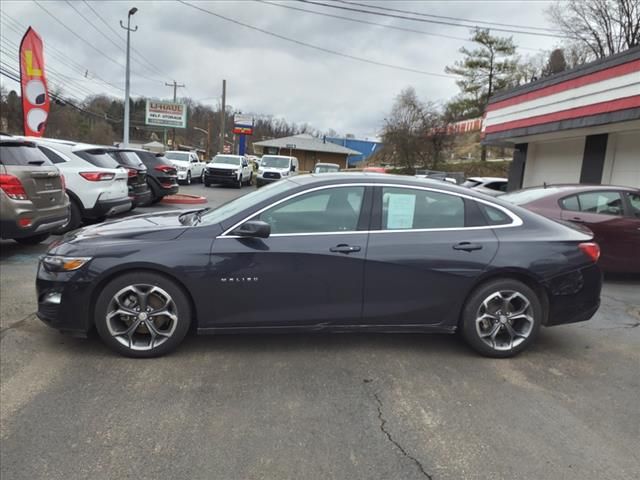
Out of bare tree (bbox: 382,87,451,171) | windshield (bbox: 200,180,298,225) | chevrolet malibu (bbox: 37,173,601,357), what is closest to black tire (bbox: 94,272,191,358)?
chevrolet malibu (bbox: 37,173,601,357)

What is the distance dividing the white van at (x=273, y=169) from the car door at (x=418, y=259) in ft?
69.0

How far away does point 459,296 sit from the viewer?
3.87 meters

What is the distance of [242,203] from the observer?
4.11 metres

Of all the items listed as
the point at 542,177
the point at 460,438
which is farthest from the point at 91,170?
the point at 542,177

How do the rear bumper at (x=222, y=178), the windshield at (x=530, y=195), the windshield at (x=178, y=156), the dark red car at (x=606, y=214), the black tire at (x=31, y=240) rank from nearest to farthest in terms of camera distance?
the dark red car at (x=606, y=214), the windshield at (x=530, y=195), the black tire at (x=31, y=240), the rear bumper at (x=222, y=178), the windshield at (x=178, y=156)

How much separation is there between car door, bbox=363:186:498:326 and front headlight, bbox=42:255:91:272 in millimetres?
2196

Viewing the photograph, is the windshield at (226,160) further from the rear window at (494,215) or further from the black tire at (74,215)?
the rear window at (494,215)

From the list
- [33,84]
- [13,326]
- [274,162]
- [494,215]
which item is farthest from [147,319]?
[274,162]

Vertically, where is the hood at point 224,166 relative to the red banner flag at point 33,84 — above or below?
below

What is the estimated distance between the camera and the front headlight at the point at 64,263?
3.56 m

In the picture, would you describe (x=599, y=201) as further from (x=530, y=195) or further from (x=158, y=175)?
(x=158, y=175)

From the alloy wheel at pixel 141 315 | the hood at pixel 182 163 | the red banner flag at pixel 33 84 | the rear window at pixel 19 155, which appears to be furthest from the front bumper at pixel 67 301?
the hood at pixel 182 163

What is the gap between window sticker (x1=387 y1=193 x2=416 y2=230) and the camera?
153 inches

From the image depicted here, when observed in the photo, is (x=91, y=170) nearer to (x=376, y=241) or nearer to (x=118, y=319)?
(x=118, y=319)
